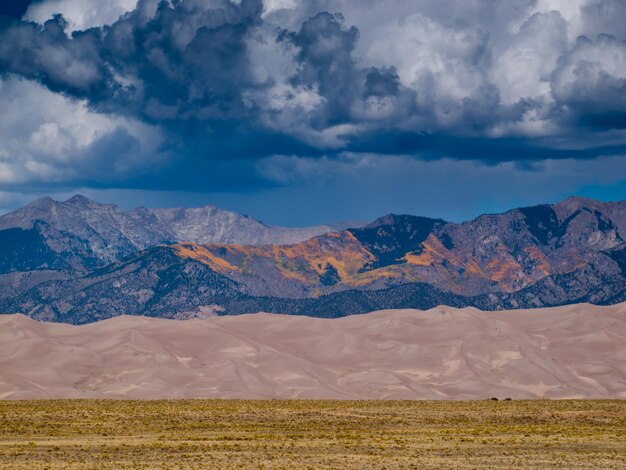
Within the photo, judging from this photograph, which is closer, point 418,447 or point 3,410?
point 418,447

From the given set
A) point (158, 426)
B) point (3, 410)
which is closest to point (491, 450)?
point (158, 426)

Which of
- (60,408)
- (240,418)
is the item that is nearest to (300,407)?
(240,418)

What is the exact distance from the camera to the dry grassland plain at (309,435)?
→ 78562 millimetres

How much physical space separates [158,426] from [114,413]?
1790 centimetres

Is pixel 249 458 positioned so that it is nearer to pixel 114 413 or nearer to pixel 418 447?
pixel 418 447

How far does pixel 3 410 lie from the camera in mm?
128125

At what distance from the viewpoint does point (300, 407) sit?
142 meters

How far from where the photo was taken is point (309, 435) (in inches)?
3971

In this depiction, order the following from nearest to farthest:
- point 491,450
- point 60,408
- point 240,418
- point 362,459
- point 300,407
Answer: point 362,459
point 491,450
point 240,418
point 60,408
point 300,407

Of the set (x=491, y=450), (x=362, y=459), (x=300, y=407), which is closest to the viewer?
(x=362, y=459)

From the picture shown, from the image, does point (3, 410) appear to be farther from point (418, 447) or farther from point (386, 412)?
point (418, 447)

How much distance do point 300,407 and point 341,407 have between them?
5.67 m

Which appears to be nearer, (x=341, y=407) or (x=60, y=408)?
(x=60, y=408)

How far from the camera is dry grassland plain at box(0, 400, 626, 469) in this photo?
258 feet
